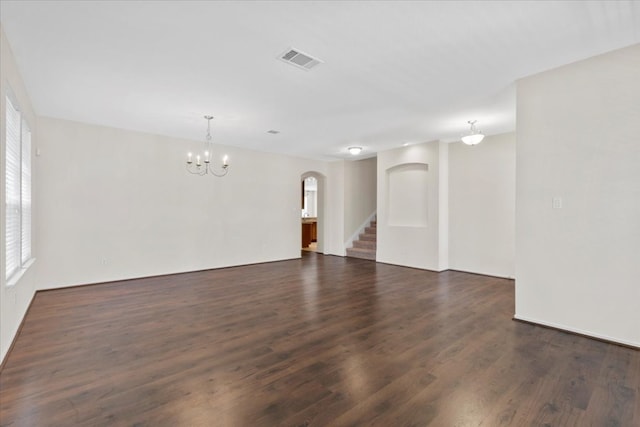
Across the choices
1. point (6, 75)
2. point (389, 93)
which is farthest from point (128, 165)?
point (389, 93)

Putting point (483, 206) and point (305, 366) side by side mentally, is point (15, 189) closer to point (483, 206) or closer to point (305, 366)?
point (305, 366)

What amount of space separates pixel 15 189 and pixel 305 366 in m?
3.70

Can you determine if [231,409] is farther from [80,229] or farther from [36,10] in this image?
[80,229]

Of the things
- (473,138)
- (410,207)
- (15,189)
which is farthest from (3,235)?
(410,207)

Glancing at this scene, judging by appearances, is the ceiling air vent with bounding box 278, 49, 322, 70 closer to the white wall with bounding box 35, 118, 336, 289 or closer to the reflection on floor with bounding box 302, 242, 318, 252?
the white wall with bounding box 35, 118, 336, 289

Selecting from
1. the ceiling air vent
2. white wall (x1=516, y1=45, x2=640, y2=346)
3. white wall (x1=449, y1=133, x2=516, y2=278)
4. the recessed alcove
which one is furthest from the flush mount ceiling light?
the ceiling air vent

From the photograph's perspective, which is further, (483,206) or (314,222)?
(314,222)

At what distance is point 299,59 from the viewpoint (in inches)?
121

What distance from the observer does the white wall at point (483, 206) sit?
6.00 meters

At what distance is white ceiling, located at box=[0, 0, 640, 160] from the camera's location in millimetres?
2363

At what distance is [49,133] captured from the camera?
495cm

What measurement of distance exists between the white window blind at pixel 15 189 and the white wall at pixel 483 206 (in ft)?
23.5

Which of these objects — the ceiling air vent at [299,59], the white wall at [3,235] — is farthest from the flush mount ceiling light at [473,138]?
the white wall at [3,235]

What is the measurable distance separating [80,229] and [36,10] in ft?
12.8
